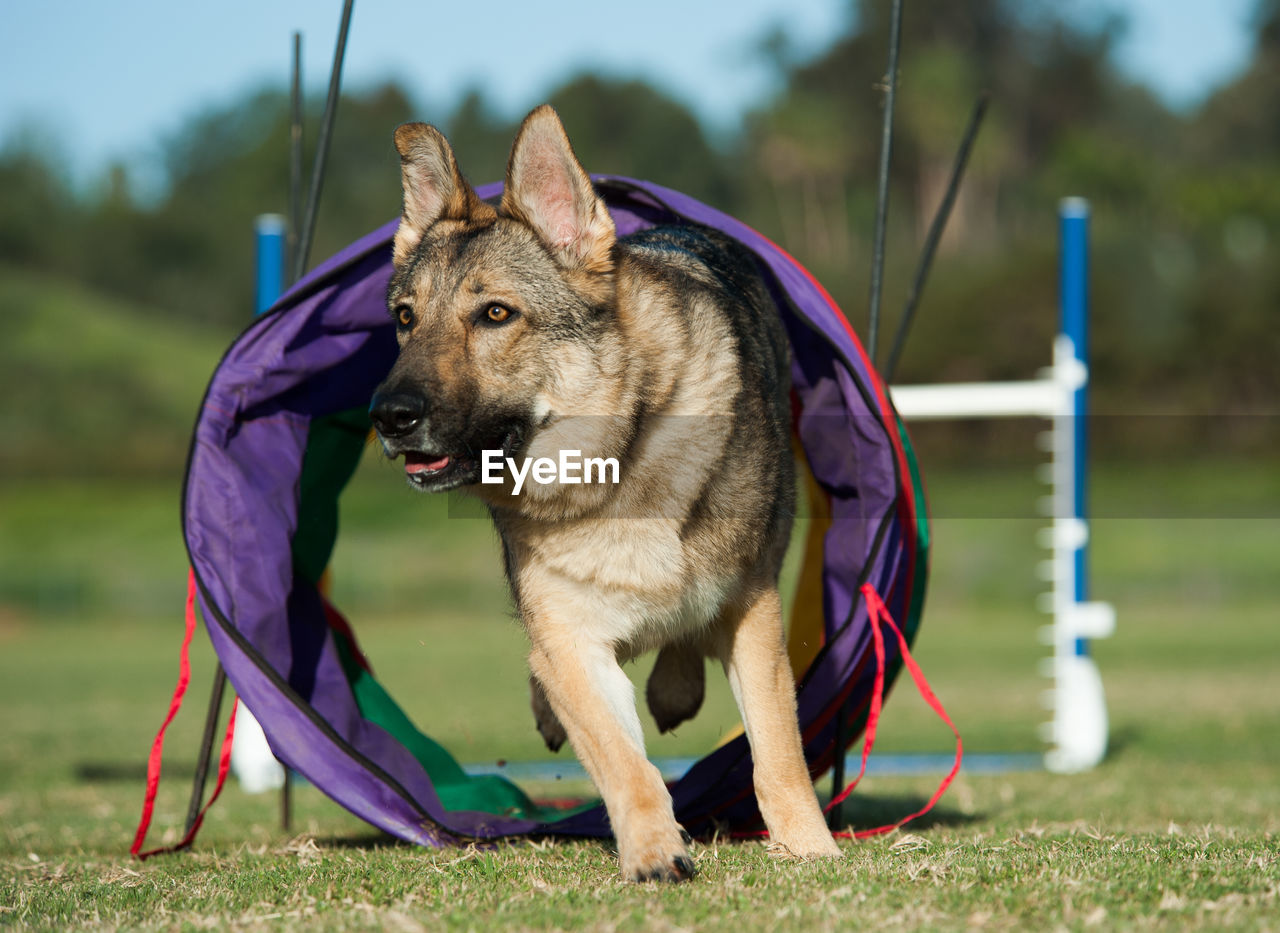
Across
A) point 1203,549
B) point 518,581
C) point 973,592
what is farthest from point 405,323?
point 1203,549

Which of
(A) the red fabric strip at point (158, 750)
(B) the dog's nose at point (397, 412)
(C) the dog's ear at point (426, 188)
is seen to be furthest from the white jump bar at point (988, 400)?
(B) the dog's nose at point (397, 412)

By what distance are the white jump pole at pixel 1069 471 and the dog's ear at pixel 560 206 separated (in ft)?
12.5

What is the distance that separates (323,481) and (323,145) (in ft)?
4.45

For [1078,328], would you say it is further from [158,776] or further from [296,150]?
[158,776]

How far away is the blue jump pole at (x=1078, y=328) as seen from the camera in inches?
313

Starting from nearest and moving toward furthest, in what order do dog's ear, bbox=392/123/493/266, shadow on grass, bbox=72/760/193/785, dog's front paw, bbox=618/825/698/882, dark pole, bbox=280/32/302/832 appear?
1. dog's front paw, bbox=618/825/698/882
2. dog's ear, bbox=392/123/493/266
3. dark pole, bbox=280/32/302/832
4. shadow on grass, bbox=72/760/193/785

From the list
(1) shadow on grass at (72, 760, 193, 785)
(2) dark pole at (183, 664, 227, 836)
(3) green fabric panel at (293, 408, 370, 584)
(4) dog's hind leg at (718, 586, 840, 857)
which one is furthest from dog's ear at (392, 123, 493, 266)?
(1) shadow on grass at (72, 760, 193, 785)

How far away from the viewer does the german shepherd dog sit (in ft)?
12.5

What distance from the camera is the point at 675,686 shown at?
5074mm

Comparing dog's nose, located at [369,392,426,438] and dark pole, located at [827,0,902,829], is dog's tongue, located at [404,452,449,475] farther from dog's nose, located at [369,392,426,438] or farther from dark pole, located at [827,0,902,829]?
dark pole, located at [827,0,902,829]

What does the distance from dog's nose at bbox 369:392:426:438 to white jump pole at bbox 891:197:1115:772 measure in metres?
4.40

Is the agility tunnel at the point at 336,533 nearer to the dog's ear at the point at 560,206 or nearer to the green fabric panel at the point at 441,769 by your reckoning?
the green fabric panel at the point at 441,769

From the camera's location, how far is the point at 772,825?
13.1 feet

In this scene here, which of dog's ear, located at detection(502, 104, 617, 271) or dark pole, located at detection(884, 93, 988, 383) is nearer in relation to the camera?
dog's ear, located at detection(502, 104, 617, 271)
